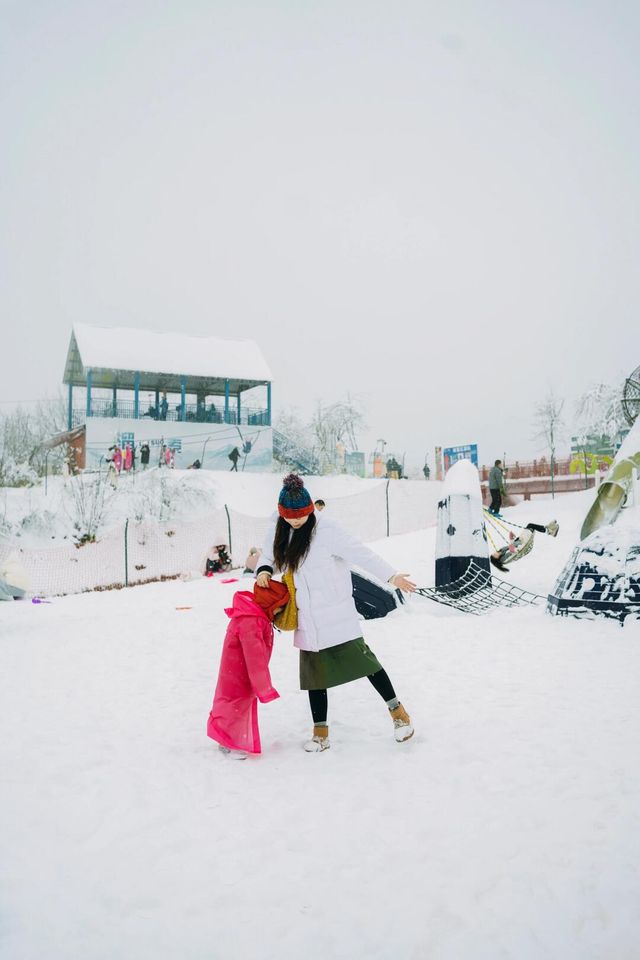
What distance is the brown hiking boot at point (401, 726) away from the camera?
3.56 metres

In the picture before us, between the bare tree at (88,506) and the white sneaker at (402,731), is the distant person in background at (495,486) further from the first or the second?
the white sneaker at (402,731)

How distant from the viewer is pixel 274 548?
3666 mm

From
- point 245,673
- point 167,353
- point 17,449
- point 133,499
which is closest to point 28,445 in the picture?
point 17,449

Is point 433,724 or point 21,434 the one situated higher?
point 21,434

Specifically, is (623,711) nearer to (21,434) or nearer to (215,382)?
(215,382)

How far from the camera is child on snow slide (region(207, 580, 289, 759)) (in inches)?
137

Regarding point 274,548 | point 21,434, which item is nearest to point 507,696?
point 274,548

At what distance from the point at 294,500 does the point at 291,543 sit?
0.84 feet

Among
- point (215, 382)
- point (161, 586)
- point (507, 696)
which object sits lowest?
point (161, 586)

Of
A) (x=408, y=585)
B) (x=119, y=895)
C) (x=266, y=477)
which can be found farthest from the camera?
(x=266, y=477)

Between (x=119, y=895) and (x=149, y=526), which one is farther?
(x=149, y=526)

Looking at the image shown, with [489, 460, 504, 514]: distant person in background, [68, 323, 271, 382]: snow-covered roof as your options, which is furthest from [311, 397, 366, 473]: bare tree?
[489, 460, 504, 514]: distant person in background

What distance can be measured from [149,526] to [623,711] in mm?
19023

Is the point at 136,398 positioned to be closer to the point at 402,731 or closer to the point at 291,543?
the point at 291,543
